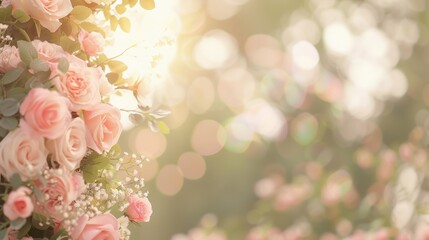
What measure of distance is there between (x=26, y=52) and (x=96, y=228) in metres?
0.67

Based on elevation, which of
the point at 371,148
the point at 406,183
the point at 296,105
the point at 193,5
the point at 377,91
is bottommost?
the point at 406,183

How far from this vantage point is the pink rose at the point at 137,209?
295cm

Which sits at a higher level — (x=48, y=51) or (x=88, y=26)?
(x=88, y=26)

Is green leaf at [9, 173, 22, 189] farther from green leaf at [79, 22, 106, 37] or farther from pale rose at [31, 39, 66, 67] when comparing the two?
green leaf at [79, 22, 106, 37]

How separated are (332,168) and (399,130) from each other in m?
1.38

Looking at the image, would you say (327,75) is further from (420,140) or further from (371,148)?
(420,140)

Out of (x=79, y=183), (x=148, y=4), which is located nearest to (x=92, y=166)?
(x=79, y=183)

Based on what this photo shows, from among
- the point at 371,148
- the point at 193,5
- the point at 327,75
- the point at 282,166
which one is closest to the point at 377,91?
the point at 327,75

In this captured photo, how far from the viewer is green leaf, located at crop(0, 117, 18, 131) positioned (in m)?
2.55

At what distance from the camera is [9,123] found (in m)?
2.56

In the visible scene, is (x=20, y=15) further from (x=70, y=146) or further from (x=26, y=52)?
(x=70, y=146)

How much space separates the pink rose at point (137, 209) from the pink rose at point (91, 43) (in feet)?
1.89

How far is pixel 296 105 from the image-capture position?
41.7ft

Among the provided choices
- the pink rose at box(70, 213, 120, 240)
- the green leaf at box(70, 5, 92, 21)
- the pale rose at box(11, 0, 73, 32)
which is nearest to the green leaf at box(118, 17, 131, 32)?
the green leaf at box(70, 5, 92, 21)
